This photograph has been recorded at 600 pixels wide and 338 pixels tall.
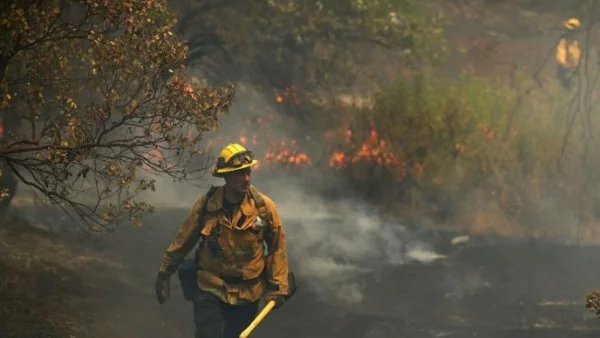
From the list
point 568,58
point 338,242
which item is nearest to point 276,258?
point 338,242

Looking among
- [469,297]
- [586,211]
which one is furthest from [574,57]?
[469,297]

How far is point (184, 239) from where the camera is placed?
25.3ft

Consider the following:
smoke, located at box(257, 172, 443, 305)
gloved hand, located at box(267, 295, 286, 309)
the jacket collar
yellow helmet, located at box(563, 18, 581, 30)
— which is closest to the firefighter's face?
the jacket collar

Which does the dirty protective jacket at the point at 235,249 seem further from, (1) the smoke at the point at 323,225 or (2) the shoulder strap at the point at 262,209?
(1) the smoke at the point at 323,225

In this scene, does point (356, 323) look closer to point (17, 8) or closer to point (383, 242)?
point (383, 242)

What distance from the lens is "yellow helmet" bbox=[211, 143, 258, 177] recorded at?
289 inches

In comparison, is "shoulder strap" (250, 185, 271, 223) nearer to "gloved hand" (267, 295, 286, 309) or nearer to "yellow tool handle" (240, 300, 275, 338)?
"gloved hand" (267, 295, 286, 309)

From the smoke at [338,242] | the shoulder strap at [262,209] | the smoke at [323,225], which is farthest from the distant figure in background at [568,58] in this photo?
the shoulder strap at [262,209]

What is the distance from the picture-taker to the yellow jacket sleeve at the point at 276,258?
7591 mm

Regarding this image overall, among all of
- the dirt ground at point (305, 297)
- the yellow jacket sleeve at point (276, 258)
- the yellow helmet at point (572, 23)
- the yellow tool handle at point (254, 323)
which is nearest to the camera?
the yellow tool handle at point (254, 323)

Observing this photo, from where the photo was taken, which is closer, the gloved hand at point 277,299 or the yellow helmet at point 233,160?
the yellow helmet at point 233,160

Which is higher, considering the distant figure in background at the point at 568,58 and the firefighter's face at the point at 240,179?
the firefighter's face at the point at 240,179

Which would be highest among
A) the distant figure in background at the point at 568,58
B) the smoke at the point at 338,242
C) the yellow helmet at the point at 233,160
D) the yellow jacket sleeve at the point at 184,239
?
the yellow helmet at the point at 233,160

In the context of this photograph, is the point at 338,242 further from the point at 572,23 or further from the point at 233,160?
the point at 572,23
